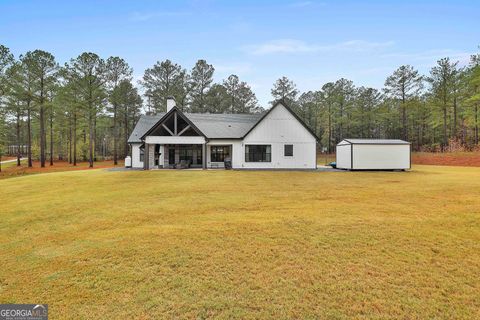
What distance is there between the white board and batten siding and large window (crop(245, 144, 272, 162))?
0.30 meters

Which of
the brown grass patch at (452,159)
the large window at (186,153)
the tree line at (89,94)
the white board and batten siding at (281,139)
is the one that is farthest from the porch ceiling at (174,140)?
the brown grass patch at (452,159)

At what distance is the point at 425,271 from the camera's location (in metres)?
3.99

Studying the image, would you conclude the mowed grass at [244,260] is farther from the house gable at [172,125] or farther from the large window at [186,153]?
the large window at [186,153]

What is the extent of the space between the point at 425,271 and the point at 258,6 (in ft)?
60.4

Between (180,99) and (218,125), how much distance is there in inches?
761

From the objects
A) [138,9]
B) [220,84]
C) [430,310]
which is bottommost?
[430,310]

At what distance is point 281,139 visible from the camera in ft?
77.9

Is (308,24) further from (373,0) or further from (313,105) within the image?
(313,105)

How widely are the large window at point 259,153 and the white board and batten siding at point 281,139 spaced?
0.99 feet

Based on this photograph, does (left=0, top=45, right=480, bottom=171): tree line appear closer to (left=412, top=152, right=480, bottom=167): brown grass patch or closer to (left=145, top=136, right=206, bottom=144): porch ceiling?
(left=412, top=152, right=480, bottom=167): brown grass patch

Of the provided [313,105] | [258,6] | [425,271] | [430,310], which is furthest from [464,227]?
[313,105]

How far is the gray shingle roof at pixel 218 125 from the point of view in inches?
959

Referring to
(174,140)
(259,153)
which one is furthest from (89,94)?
(259,153)

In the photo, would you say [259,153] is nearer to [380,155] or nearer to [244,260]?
[380,155]
